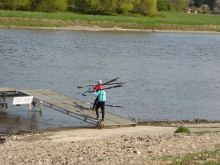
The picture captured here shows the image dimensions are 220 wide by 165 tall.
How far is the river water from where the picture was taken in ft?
98.5

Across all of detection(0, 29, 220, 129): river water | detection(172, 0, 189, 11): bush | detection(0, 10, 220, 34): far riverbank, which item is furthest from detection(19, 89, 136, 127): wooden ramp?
detection(172, 0, 189, 11): bush

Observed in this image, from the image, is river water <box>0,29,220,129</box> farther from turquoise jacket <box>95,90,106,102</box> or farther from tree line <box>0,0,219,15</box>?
tree line <box>0,0,219,15</box>

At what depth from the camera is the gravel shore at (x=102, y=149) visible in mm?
15094

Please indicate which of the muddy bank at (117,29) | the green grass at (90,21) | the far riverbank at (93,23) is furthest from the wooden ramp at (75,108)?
the green grass at (90,21)

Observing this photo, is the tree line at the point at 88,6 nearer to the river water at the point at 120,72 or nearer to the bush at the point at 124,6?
the bush at the point at 124,6

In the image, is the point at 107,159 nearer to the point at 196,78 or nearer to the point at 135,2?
the point at 196,78

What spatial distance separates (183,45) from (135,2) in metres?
43.4

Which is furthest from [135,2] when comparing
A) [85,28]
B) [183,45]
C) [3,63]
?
[3,63]

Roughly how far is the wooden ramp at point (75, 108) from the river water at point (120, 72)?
22.9 inches

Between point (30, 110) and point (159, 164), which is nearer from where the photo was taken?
point (159, 164)

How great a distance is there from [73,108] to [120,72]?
66.1 feet

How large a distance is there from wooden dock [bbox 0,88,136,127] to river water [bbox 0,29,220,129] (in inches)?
22.6

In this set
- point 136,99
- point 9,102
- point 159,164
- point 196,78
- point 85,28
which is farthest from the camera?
point 85,28

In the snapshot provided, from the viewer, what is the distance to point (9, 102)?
100ft
